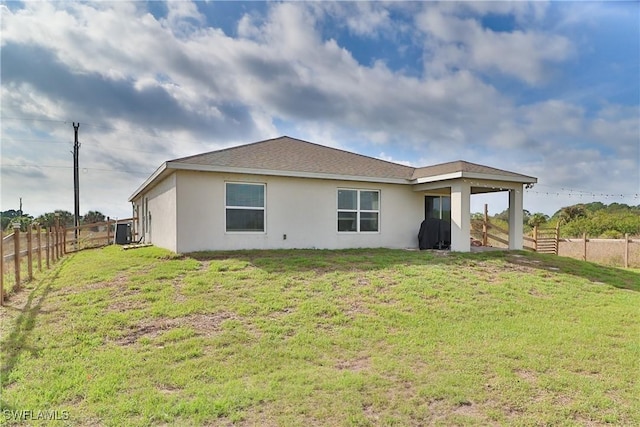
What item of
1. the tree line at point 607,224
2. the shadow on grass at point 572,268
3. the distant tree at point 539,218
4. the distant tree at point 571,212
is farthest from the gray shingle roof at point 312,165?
the distant tree at point 571,212

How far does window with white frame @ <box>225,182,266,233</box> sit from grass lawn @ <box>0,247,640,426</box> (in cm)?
249

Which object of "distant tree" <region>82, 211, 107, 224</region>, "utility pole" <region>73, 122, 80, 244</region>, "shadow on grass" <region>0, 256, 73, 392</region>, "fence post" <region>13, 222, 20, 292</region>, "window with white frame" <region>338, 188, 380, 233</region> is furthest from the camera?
"distant tree" <region>82, 211, 107, 224</region>

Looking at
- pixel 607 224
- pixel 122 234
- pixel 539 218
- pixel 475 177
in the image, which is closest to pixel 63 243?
pixel 122 234

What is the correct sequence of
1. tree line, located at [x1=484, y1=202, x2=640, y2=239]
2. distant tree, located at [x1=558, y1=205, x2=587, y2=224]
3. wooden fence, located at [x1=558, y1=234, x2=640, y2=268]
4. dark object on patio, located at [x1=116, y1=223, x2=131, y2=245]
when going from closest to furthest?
wooden fence, located at [x1=558, y1=234, x2=640, y2=268], dark object on patio, located at [x1=116, y1=223, x2=131, y2=245], tree line, located at [x1=484, y1=202, x2=640, y2=239], distant tree, located at [x1=558, y1=205, x2=587, y2=224]

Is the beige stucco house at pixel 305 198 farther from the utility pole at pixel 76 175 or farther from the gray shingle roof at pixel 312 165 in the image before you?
the utility pole at pixel 76 175

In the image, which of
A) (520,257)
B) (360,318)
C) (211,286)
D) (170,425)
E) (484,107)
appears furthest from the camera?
(484,107)

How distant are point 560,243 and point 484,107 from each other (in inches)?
347

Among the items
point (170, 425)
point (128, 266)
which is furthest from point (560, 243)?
point (170, 425)

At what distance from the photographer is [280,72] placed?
12359mm

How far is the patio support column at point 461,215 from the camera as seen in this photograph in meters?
12.3

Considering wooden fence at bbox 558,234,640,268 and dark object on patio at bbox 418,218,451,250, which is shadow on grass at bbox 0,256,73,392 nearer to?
dark object on patio at bbox 418,218,451,250

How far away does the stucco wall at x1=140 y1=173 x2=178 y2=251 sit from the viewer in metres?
11.0

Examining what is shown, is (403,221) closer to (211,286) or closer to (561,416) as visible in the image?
(211,286)

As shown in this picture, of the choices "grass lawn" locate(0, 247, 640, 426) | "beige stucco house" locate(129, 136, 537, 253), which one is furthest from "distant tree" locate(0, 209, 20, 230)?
"grass lawn" locate(0, 247, 640, 426)
